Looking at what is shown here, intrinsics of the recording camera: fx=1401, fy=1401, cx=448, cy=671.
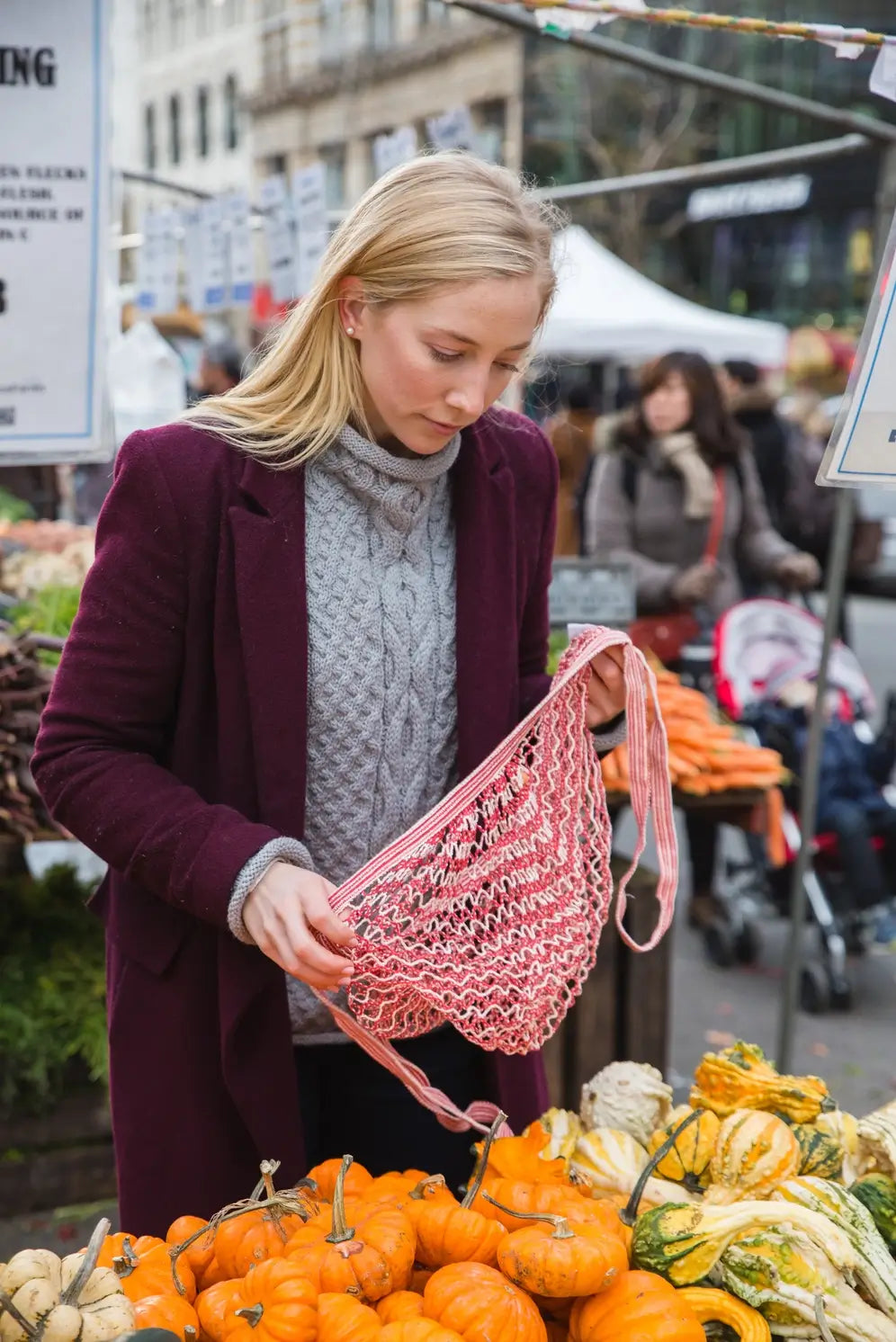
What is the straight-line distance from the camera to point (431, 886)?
1.62 meters

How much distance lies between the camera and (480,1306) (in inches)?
50.3

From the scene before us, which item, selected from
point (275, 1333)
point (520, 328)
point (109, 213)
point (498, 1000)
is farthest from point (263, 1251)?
point (109, 213)

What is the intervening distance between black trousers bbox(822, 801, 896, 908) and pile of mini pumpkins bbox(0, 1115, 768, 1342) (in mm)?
3540

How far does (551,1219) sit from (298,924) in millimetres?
390

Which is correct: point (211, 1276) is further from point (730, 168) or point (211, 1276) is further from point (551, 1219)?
point (730, 168)

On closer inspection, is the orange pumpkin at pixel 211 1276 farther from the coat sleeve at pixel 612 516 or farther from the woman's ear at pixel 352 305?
the coat sleeve at pixel 612 516

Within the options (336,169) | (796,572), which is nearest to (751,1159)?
(796,572)

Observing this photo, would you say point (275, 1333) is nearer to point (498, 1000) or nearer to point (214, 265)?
point (498, 1000)

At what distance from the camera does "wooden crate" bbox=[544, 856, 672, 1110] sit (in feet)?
10.8

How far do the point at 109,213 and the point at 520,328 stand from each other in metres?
1.29

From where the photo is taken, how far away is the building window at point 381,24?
98.3 ft

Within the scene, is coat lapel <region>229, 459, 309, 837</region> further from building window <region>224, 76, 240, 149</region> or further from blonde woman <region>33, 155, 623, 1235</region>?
building window <region>224, 76, 240, 149</region>

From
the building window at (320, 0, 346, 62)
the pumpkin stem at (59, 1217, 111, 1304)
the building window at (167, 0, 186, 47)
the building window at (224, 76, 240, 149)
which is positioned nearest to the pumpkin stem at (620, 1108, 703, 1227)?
the pumpkin stem at (59, 1217, 111, 1304)

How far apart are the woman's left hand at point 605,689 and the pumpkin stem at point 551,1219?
0.63 metres
